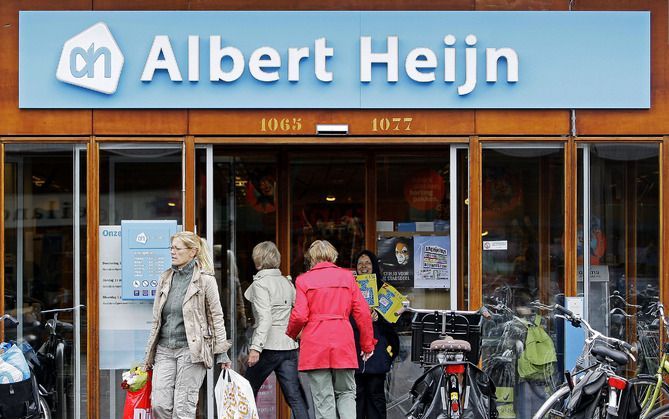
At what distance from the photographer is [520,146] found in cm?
884

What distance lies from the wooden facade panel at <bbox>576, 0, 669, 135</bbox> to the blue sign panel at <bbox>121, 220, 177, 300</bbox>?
161 inches

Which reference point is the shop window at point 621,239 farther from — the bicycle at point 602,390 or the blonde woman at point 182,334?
the blonde woman at point 182,334

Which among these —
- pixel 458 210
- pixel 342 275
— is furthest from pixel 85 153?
pixel 458 210

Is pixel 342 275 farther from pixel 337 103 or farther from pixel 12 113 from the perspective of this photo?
pixel 12 113

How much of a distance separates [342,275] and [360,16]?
8.31ft

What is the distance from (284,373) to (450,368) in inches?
67.4

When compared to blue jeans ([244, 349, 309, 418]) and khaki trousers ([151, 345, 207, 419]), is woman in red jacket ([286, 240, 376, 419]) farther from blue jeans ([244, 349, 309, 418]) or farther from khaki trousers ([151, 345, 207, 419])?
khaki trousers ([151, 345, 207, 419])

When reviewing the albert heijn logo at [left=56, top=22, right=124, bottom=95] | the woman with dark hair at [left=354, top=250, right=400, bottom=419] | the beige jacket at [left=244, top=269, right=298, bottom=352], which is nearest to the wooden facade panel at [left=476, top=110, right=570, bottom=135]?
the woman with dark hair at [left=354, top=250, right=400, bottom=419]

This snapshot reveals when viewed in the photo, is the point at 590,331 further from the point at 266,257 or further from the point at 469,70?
the point at 266,257

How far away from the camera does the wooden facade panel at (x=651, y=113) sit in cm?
877

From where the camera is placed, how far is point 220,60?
28.3 ft

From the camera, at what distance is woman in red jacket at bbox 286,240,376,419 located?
768 cm

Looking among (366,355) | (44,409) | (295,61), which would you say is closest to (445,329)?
(366,355)

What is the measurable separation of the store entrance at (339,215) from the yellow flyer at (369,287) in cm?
74
